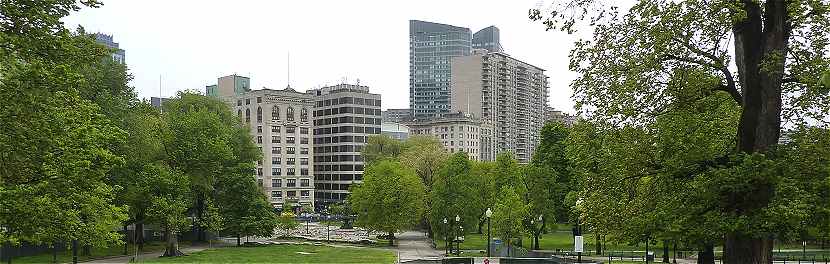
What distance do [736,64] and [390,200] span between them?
4442 cm

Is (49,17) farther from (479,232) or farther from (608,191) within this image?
(479,232)

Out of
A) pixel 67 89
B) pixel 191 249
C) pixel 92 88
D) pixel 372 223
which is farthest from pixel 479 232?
pixel 67 89

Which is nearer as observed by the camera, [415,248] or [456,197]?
[456,197]

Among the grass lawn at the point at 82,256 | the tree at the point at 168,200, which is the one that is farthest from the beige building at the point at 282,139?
the tree at the point at 168,200

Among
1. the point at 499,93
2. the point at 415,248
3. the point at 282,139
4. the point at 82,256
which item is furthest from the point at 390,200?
the point at 499,93

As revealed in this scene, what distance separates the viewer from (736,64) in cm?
1099

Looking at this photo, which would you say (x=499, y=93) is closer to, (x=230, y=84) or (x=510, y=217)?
(x=230, y=84)

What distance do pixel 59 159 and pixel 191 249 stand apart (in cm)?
3869

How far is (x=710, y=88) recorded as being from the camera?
11.3m

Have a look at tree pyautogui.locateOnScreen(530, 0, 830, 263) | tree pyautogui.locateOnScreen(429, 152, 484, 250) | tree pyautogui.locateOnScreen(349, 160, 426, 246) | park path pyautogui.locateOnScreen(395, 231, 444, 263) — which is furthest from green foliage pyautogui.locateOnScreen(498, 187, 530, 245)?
tree pyautogui.locateOnScreen(530, 0, 830, 263)

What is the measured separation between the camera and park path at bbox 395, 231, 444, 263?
44438 millimetres

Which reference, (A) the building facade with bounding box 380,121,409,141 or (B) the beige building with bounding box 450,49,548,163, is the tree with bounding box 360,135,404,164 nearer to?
(A) the building facade with bounding box 380,121,409,141

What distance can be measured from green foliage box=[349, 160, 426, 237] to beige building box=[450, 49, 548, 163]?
10178 centimetres

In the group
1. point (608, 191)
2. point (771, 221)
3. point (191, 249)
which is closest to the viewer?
point (771, 221)
